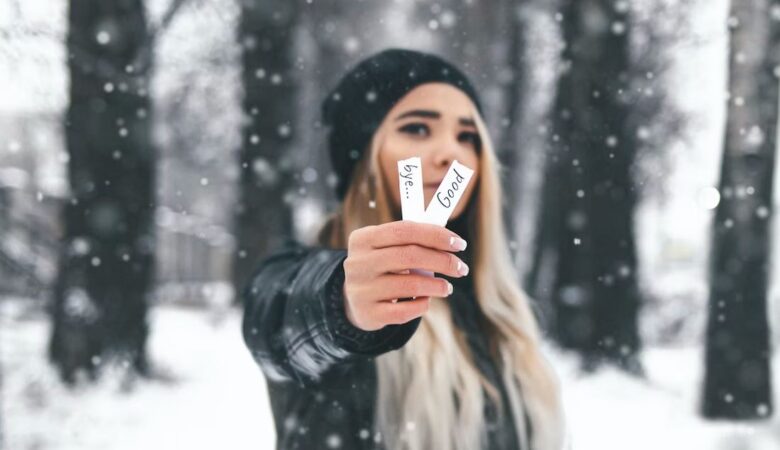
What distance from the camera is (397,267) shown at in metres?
1.08

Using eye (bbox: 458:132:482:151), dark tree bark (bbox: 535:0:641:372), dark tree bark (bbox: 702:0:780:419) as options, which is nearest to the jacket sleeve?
eye (bbox: 458:132:482:151)

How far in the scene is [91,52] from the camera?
455cm

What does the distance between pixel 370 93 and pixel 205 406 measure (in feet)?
11.4

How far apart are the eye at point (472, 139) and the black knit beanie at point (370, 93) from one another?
132mm

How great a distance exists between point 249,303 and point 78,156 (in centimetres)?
343

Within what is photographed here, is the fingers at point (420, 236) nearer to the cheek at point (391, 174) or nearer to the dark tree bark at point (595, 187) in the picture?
the cheek at point (391, 174)

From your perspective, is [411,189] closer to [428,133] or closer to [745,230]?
[428,133]

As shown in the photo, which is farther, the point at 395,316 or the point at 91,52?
the point at 91,52

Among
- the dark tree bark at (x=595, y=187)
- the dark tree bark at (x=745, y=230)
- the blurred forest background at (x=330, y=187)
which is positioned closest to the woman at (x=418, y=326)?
the blurred forest background at (x=330, y=187)

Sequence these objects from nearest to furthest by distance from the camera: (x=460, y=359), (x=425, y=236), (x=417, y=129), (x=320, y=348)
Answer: (x=425, y=236) < (x=320, y=348) < (x=460, y=359) < (x=417, y=129)

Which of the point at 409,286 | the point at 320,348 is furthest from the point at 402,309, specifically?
the point at 320,348

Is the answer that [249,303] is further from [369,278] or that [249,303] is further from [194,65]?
[194,65]

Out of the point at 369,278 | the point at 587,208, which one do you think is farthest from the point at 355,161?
the point at 587,208

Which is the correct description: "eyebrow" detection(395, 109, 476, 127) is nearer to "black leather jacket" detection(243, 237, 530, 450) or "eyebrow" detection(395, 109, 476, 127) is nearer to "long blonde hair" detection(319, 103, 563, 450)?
"long blonde hair" detection(319, 103, 563, 450)
